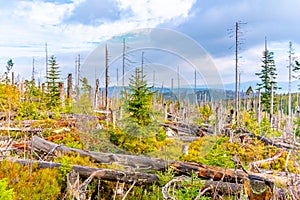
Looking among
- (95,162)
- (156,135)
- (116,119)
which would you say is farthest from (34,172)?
(116,119)

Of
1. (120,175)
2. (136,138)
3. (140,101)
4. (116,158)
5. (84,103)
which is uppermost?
(140,101)

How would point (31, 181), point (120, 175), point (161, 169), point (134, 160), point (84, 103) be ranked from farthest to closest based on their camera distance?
1. point (84, 103)
2. point (134, 160)
3. point (161, 169)
4. point (120, 175)
5. point (31, 181)

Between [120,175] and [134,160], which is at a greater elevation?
[134,160]

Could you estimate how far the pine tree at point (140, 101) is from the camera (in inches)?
501

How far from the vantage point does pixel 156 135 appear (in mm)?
14172

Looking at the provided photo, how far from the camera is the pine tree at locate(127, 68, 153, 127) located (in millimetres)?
12719

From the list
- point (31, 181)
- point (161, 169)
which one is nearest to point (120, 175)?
point (161, 169)

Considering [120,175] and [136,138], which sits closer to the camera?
[120,175]

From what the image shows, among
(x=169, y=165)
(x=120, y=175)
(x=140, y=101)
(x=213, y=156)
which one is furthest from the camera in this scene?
(x=140, y=101)

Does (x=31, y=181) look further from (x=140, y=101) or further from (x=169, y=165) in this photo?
(x=140, y=101)

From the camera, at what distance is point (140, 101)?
42.1ft

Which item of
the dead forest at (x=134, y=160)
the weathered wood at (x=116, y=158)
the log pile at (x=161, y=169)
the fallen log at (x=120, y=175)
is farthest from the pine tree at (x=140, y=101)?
the fallen log at (x=120, y=175)

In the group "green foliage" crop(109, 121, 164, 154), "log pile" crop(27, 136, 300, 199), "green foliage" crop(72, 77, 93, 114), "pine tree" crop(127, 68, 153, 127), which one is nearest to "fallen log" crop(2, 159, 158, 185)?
"log pile" crop(27, 136, 300, 199)

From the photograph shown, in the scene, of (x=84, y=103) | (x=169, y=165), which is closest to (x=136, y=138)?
(x=84, y=103)
